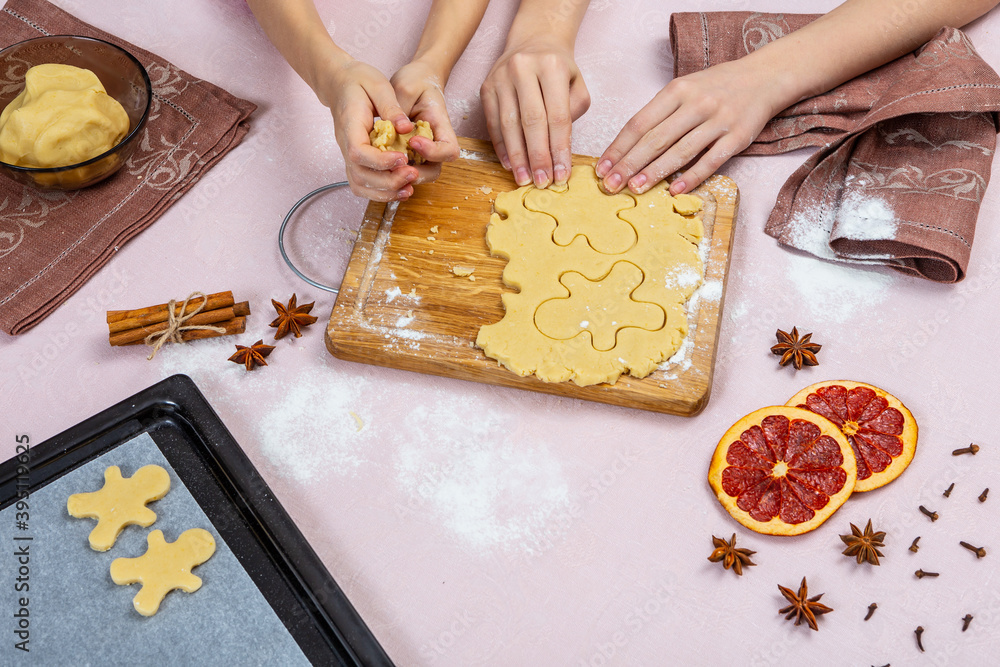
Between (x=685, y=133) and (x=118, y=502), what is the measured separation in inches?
53.5

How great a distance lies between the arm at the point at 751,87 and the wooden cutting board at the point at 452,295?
86 millimetres

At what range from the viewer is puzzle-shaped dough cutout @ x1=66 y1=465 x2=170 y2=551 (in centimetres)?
136

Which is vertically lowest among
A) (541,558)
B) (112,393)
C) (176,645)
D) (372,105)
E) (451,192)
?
(176,645)

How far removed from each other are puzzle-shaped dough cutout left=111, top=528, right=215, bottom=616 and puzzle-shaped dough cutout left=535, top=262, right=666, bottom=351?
739mm

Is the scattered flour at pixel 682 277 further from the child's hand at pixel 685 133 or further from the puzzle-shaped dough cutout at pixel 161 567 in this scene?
the puzzle-shaped dough cutout at pixel 161 567

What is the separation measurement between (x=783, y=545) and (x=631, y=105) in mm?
1155

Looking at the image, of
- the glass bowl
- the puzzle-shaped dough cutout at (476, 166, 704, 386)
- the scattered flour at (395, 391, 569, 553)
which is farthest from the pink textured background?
the glass bowl

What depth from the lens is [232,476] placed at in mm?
1451

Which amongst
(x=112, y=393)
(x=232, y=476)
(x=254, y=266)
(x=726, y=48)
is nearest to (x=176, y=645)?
(x=232, y=476)

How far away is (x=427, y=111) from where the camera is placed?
1.69 m

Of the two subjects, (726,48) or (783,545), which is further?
(726,48)

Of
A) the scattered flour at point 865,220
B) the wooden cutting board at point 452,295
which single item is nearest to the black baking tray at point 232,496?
the wooden cutting board at point 452,295

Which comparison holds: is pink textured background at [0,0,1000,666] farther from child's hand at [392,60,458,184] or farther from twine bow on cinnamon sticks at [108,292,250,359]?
child's hand at [392,60,458,184]

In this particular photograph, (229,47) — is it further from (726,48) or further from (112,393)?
(726,48)
